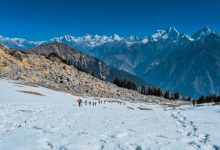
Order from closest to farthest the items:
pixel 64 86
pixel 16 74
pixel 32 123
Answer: pixel 32 123, pixel 16 74, pixel 64 86

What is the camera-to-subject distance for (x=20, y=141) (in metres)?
19.9

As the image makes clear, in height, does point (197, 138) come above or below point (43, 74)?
below

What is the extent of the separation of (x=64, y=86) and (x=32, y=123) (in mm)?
105708

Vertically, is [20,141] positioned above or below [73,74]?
below

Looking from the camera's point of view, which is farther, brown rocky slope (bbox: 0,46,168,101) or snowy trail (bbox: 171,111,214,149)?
brown rocky slope (bbox: 0,46,168,101)

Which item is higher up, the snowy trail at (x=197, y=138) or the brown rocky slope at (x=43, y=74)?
the brown rocky slope at (x=43, y=74)

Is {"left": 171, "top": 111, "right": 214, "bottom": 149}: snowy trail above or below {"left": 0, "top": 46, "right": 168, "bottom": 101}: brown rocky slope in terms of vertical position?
below

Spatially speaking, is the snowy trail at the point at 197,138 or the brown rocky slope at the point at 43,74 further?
the brown rocky slope at the point at 43,74

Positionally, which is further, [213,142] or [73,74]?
[73,74]

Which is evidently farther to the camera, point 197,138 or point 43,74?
point 43,74

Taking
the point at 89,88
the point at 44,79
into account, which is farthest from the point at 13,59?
the point at 89,88

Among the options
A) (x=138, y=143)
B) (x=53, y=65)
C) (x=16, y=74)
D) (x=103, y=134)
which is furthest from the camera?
(x=53, y=65)

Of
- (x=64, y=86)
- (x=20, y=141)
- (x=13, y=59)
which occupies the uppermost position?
(x=13, y=59)

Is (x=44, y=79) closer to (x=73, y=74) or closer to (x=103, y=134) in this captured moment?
(x=73, y=74)
